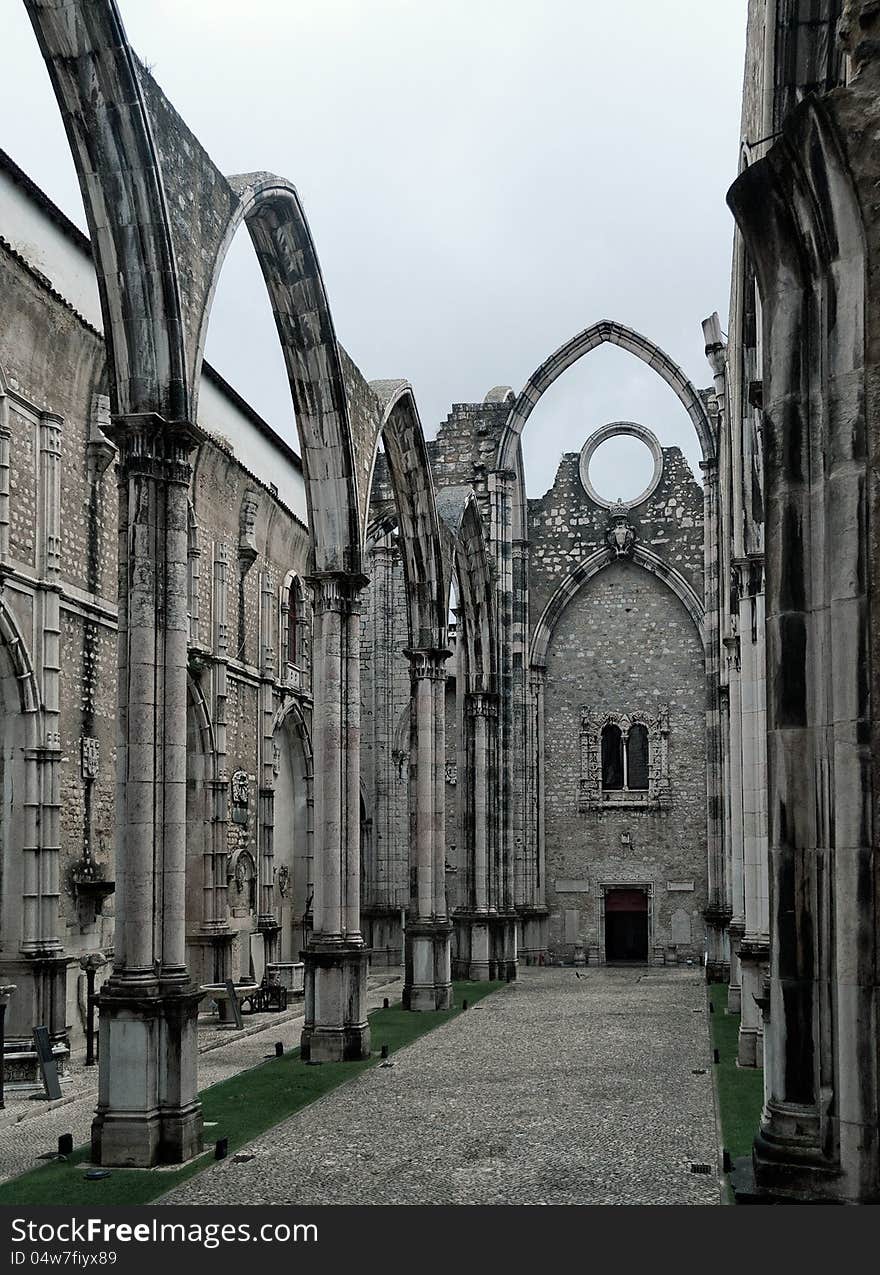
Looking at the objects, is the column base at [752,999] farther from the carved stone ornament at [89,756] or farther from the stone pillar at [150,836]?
the carved stone ornament at [89,756]

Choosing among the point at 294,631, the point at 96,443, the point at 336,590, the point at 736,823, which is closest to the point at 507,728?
the point at 294,631

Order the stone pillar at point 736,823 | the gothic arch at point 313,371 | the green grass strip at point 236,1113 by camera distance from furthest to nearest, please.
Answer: the stone pillar at point 736,823
the gothic arch at point 313,371
the green grass strip at point 236,1113

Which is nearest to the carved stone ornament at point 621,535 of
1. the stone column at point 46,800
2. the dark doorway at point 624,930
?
the dark doorway at point 624,930

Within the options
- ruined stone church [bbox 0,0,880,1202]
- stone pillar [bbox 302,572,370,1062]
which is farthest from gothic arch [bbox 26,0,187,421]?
stone pillar [bbox 302,572,370,1062]

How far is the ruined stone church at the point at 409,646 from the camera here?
4.36 meters

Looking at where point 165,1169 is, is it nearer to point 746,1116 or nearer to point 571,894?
point 746,1116

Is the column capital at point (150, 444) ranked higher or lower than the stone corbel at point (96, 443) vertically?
lower

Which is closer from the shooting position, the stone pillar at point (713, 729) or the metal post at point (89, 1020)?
the metal post at point (89, 1020)

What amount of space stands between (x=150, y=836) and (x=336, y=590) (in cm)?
572

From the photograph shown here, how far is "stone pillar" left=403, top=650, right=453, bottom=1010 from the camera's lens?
1931 centimetres

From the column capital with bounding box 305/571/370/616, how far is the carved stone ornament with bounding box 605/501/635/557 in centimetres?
1473

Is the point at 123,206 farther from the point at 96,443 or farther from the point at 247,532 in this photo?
the point at 247,532

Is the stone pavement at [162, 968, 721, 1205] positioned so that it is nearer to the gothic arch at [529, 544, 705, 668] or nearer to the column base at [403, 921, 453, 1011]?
the column base at [403, 921, 453, 1011]

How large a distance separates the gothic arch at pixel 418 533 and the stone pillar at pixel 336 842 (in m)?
4.13
